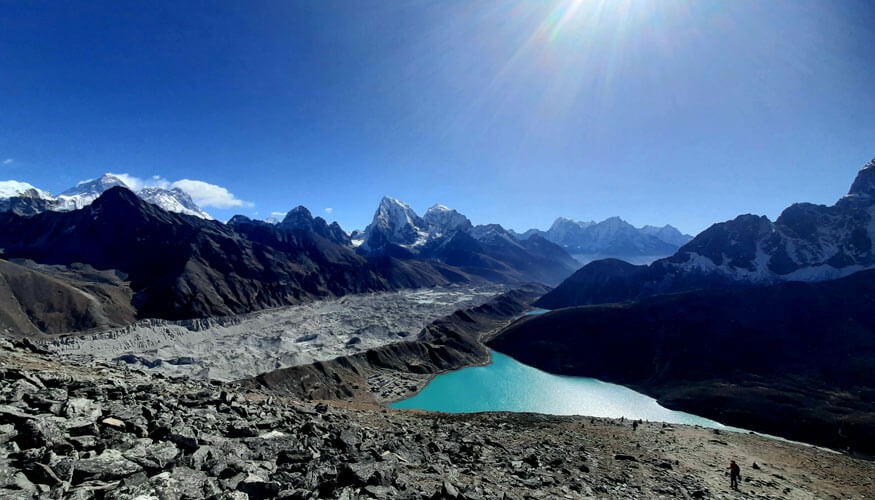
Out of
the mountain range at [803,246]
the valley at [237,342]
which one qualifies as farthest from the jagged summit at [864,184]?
the valley at [237,342]

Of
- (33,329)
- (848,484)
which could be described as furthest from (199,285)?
(848,484)

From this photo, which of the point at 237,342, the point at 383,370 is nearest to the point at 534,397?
the point at 383,370

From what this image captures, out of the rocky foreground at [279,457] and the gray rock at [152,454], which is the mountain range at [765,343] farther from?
the gray rock at [152,454]

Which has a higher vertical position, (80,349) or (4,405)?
(4,405)

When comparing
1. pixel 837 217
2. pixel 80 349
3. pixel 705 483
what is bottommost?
pixel 80 349

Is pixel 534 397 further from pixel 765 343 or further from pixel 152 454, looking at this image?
pixel 152 454

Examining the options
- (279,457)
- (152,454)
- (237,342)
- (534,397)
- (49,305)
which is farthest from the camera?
(237,342)

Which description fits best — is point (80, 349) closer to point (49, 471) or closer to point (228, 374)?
point (228, 374)
